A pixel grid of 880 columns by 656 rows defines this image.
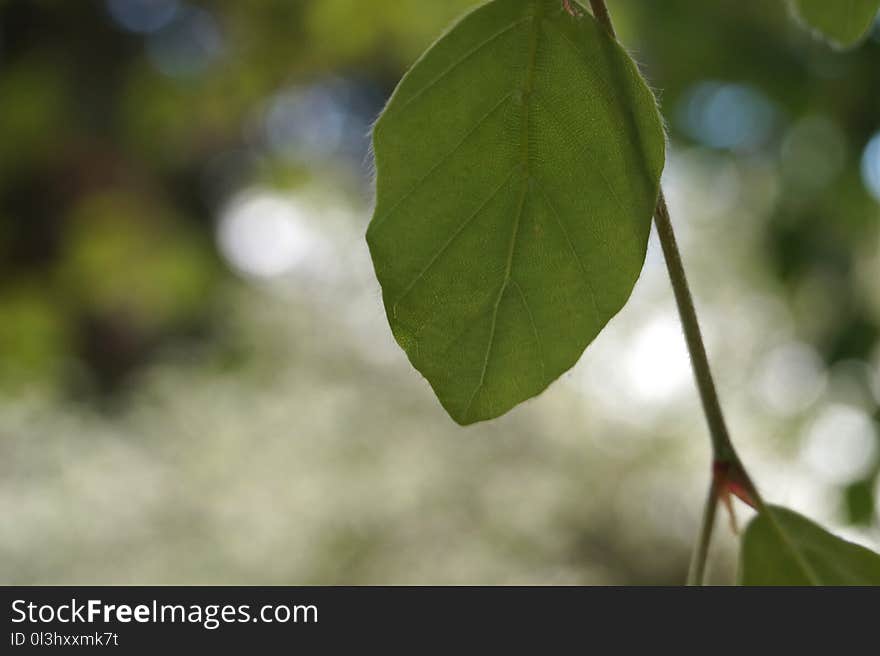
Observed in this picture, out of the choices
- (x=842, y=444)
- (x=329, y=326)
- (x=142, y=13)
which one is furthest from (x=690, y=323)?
(x=329, y=326)

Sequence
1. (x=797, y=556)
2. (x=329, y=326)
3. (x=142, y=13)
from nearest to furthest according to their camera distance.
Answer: (x=797, y=556)
(x=142, y=13)
(x=329, y=326)

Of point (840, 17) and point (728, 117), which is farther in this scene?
point (728, 117)

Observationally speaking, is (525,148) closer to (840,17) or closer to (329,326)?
(840,17)

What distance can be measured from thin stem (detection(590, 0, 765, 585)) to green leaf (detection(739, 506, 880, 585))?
16 mm

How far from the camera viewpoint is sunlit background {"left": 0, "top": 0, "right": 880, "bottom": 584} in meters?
1.95

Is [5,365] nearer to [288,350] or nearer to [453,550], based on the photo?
[288,350]

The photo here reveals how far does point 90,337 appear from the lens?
18.6 feet

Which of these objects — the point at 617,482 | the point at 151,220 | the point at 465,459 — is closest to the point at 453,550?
the point at 465,459

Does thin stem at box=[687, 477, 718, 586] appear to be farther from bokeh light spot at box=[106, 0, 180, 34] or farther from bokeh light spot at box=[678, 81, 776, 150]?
bokeh light spot at box=[106, 0, 180, 34]

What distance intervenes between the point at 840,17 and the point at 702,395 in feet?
0.72

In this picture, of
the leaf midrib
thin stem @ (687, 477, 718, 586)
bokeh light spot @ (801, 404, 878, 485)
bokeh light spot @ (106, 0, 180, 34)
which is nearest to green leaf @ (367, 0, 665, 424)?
the leaf midrib

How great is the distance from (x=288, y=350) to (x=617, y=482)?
2086 millimetres

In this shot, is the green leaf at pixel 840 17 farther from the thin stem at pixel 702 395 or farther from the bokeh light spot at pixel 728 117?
the bokeh light spot at pixel 728 117

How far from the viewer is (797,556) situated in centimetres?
55
